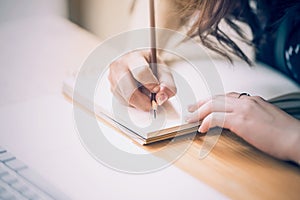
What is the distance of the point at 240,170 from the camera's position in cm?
64

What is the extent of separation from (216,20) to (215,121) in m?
0.15

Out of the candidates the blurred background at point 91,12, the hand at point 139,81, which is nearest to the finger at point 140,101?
the hand at point 139,81

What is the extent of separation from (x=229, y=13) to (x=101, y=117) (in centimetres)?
24

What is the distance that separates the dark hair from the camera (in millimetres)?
717

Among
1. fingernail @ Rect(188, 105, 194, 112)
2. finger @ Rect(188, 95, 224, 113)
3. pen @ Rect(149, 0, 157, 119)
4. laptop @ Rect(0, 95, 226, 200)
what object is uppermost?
pen @ Rect(149, 0, 157, 119)

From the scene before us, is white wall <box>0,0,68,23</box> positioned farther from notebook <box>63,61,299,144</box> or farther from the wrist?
the wrist

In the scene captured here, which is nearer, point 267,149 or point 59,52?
point 267,149

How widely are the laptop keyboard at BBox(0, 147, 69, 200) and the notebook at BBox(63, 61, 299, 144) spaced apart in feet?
0.46

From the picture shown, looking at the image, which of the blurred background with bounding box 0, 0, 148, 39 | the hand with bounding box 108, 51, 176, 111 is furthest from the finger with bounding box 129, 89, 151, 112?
the blurred background with bounding box 0, 0, 148, 39

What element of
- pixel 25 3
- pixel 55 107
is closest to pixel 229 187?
pixel 55 107

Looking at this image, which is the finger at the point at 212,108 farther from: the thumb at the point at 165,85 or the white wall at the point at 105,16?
the white wall at the point at 105,16

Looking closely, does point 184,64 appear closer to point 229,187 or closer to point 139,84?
point 139,84

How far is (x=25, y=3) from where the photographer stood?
77 cm

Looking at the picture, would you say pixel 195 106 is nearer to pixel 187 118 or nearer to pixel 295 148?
pixel 187 118
